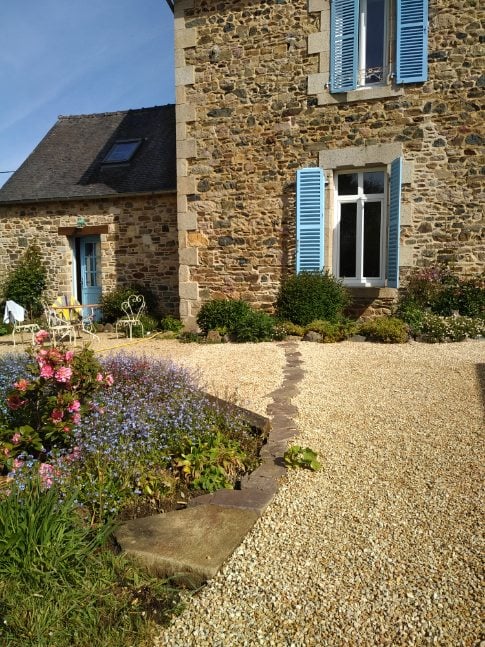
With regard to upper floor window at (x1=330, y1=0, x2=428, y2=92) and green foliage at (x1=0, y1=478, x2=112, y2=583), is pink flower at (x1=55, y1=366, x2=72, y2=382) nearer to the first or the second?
green foliage at (x1=0, y1=478, x2=112, y2=583)

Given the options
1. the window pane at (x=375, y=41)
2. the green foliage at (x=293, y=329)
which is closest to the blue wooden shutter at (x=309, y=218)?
the green foliage at (x=293, y=329)

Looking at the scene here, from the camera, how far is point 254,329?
7457mm

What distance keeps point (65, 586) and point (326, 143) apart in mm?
7484

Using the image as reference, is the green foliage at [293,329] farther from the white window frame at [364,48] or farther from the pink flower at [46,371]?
the pink flower at [46,371]

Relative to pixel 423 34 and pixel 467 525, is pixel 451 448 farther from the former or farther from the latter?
pixel 423 34

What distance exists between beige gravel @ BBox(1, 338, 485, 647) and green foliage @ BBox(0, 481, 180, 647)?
0.14m

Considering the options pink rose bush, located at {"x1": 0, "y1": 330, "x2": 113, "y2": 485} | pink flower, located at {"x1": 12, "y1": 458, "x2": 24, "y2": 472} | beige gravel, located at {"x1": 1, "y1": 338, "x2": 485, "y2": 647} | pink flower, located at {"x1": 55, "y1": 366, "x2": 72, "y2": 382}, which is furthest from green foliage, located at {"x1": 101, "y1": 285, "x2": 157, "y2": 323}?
pink flower, located at {"x1": 12, "y1": 458, "x2": 24, "y2": 472}

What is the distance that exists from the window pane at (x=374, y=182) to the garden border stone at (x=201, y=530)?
20.3ft

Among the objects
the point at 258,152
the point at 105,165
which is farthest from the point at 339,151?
the point at 105,165

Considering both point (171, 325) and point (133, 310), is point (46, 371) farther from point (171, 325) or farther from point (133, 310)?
point (133, 310)

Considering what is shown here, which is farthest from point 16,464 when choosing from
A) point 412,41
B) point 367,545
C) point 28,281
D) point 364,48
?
point 28,281

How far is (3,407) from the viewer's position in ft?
10.0

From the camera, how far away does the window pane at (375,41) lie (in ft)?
25.4

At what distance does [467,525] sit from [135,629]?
154 centimetres
